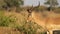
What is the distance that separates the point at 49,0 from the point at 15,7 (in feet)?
19.9

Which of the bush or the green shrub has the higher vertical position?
the bush

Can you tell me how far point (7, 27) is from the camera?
32.3ft

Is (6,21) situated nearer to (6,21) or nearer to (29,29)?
(6,21)

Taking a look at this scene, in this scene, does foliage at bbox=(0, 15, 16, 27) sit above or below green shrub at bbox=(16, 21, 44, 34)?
above

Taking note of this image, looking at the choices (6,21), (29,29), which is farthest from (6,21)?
(29,29)

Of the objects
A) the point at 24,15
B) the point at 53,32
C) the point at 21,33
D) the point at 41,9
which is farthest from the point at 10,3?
the point at 21,33

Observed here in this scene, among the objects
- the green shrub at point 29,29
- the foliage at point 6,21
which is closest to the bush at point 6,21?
the foliage at point 6,21

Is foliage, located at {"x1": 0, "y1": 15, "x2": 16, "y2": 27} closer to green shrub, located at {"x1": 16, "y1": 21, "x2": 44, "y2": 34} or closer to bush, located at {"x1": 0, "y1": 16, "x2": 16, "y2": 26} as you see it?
bush, located at {"x1": 0, "y1": 16, "x2": 16, "y2": 26}

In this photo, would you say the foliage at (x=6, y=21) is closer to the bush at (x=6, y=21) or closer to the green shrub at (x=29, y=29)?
the bush at (x=6, y=21)

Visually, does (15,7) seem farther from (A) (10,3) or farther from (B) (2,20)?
(B) (2,20)

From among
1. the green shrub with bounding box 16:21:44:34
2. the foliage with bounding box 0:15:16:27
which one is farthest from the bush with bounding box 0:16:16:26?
the green shrub with bounding box 16:21:44:34

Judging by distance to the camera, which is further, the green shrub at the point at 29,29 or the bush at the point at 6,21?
the bush at the point at 6,21

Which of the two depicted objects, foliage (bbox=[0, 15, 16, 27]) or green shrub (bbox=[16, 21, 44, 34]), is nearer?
green shrub (bbox=[16, 21, 44, 34])

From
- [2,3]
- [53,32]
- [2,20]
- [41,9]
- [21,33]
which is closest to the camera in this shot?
[21,33]
